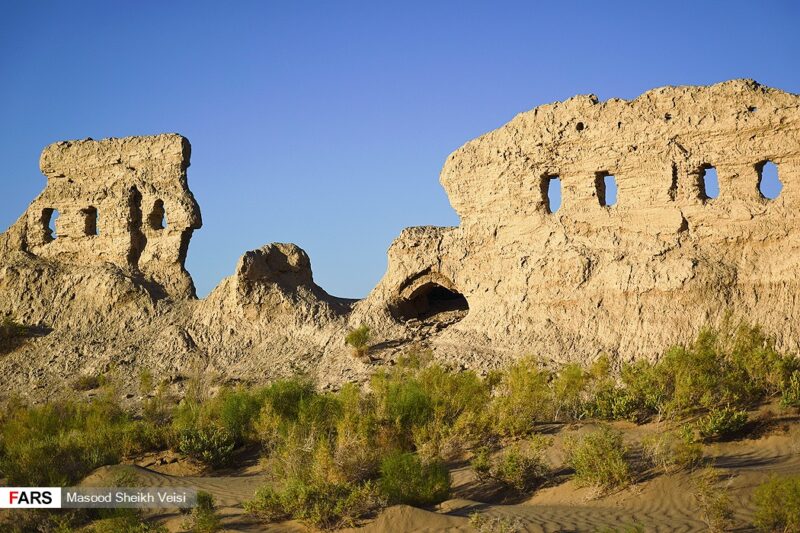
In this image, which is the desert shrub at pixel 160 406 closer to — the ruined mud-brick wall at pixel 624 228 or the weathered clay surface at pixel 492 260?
the weathered clay surface at pixel 492 260

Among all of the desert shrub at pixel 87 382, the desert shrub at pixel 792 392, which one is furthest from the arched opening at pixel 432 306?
the desert shrub at pixel 792 392

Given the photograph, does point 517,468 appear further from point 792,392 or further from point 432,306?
point 432,306

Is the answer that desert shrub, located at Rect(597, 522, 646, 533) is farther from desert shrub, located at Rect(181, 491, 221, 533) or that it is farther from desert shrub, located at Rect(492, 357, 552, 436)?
desert shrub, located at Rect(181, 491, 221, 533)

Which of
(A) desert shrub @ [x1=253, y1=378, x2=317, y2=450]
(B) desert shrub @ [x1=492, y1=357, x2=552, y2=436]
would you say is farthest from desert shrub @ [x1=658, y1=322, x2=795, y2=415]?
(A) desert shrub @ [x1=253, y1=378, x2=317, y2=450]

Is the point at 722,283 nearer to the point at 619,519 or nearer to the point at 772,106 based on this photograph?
the point at 772,106

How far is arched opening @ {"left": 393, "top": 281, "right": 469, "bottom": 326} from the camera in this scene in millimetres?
21531

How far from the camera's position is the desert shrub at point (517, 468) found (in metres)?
12.9

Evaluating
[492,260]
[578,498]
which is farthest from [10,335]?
[578,498]

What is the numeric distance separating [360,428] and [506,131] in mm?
7674

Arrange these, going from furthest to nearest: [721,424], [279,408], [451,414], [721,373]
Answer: [279,408] → [451,414] → [721,373] → [721,424]

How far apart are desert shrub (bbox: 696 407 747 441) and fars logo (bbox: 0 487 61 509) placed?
847cm

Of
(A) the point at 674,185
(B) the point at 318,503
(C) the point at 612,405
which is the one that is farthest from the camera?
(A) the point at 674,185

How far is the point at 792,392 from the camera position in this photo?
14977mm

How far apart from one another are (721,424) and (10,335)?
50.5ft
